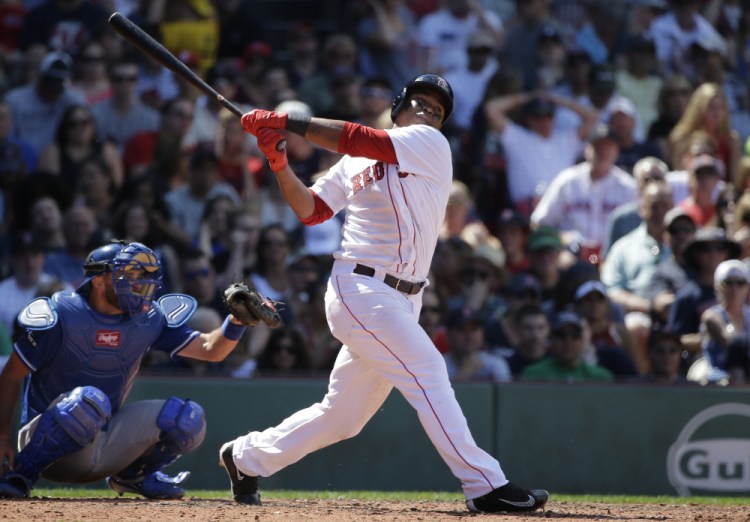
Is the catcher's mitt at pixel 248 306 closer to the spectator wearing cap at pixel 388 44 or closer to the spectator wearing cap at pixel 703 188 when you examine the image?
the spectator wearing cap at pixel 703 188

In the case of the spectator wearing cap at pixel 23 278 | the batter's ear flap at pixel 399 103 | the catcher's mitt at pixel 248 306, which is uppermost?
the batter's ear flap at pixel 399 103

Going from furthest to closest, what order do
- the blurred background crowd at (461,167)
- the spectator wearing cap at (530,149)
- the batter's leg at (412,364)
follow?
1. the spectator wearing cap at (530,149)
2. the blurred background crowd at (461,167)
3. the batter's leg at (412,364)

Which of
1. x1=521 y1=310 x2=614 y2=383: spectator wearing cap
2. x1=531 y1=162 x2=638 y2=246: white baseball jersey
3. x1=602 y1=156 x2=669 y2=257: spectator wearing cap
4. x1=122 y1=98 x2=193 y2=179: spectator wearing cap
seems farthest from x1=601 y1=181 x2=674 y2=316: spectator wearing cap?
x1=122 y1=98 x2=193 y2=179: spectator wearing cap

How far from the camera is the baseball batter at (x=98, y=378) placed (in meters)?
5.79

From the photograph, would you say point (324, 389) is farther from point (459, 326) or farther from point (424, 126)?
point (424, 126)

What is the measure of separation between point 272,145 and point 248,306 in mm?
784

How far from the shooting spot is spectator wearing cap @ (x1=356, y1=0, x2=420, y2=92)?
39.7ft

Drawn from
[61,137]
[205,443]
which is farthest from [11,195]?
[205,443]

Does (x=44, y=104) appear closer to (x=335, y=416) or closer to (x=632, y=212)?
(x=632, y=212)

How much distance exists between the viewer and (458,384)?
26.5 feet

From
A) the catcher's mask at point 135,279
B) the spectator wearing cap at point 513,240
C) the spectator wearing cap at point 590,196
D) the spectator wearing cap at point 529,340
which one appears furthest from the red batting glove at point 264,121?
the spectator wearing cap at point 590,196

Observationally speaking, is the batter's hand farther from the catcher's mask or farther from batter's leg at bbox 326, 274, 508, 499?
batter's leg at bbox 326, 274, 508, 499

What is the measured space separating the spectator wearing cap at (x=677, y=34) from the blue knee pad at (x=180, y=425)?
7.86 meters

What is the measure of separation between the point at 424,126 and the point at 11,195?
5.65 metres
